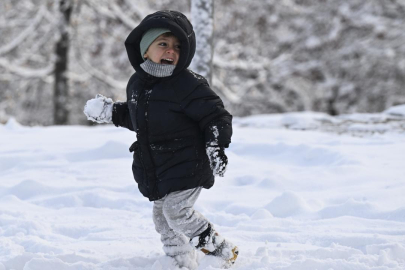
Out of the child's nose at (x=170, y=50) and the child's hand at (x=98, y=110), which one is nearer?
the child's nose at (x=170, y=50)

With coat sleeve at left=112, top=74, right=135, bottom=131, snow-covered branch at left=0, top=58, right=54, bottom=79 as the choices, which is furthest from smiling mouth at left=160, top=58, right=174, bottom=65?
snow-covered branch at left=0, top=58, right=54, bottom=79

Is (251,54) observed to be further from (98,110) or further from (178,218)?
(178,218)

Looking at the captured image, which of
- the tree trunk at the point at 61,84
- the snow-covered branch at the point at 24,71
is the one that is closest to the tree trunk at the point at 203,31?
the tree trunk at the point at 61,84

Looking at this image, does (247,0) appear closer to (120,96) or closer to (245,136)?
(120,96)

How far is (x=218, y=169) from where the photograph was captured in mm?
2758

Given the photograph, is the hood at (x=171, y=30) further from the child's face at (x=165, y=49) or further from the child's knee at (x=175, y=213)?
the child's knee at (x=175, y=213)

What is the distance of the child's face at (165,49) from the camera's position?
9.36 ft

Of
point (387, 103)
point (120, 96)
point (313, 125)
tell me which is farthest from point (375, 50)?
point (313, 125)

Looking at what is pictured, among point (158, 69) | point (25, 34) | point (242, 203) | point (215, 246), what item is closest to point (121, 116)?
point (158, 69)

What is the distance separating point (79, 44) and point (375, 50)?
7919mm

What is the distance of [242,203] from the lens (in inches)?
168

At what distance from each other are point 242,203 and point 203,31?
2660 mm

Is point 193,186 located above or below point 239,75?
above

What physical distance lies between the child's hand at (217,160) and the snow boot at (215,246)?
0.40 m
